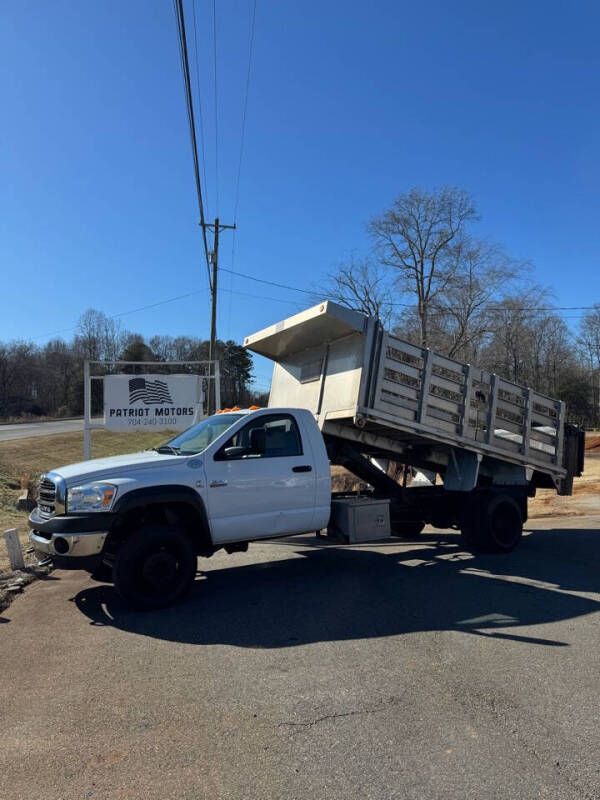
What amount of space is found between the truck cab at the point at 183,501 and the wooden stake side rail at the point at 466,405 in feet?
4.61

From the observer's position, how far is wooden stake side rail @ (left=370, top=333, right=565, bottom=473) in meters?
8.16

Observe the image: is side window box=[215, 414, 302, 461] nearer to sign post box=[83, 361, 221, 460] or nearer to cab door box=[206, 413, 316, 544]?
cab door box=[206, 413, 316, 544]

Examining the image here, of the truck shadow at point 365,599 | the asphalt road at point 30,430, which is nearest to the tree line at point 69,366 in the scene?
the asphalt road at point 30,430

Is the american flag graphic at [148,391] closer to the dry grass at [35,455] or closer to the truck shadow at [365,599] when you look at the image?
the dry grass at [35,455]

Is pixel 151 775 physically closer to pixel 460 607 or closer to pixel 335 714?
pixel 335 714

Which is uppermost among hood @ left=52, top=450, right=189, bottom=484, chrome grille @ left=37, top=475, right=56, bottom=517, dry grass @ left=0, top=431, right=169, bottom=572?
hood @ left=52, top=450, right=189, bottom=484

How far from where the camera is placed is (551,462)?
9.55m

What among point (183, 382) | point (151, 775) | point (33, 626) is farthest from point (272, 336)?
point (151, 775)

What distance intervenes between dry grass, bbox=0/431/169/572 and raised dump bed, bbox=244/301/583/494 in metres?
5.35

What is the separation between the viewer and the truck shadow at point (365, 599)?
17.8 feet

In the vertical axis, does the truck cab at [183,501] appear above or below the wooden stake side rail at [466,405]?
below

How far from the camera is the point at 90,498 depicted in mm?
6016

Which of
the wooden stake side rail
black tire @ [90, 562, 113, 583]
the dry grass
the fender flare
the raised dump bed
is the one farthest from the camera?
the dry grass

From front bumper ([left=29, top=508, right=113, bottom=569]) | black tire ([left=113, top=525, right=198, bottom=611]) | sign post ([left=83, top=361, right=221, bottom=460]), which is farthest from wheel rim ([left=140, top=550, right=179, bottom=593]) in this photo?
sign post ([left=83, top=361, right=221, bottom=460])
